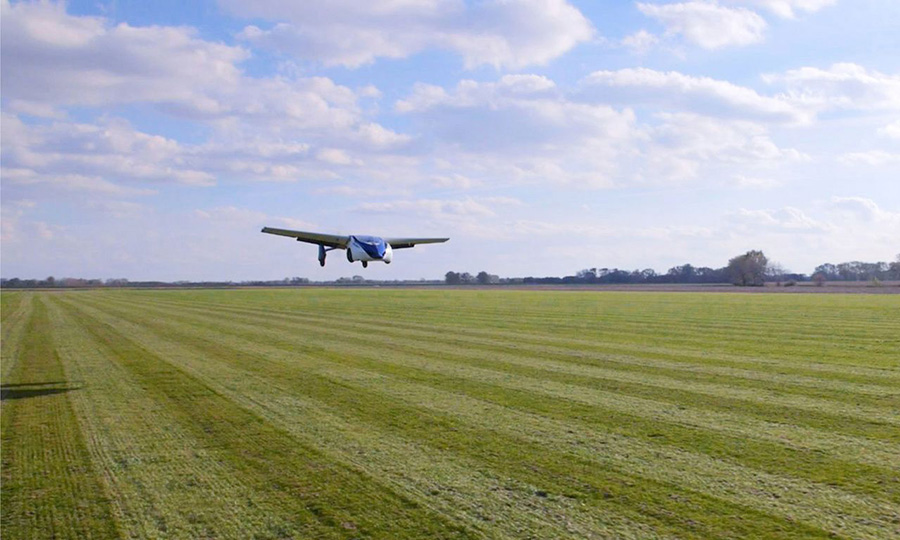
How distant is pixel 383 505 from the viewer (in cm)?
935

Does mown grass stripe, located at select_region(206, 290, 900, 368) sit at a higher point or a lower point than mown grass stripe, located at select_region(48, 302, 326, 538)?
higher

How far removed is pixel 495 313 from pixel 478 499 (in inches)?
1546

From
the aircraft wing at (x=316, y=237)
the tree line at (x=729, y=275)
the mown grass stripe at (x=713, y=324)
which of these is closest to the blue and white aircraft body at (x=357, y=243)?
the aircraft wing at (x=316, y=237)

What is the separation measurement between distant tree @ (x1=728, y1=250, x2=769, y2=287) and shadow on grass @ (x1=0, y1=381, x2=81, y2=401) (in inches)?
5022

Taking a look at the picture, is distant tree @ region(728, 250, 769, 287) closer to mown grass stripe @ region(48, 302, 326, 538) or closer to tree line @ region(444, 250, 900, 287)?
tree line @ region(444, 250, 900, 287)

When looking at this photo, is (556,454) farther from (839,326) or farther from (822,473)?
(839,326)

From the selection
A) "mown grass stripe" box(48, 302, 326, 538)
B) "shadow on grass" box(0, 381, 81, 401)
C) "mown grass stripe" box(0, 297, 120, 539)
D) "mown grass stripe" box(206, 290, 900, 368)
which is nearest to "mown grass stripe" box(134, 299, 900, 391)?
"mown grass stripe" box(206, 290, 900, 368)

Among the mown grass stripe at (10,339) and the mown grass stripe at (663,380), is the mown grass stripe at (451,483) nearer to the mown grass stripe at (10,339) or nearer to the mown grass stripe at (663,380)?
the mown grass stripe at (663,380)

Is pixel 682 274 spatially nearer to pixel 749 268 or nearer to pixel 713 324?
pixel 749 268

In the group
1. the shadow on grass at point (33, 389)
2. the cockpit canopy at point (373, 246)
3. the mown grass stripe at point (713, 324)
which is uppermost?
the cockpit canopy at point (373, 246)

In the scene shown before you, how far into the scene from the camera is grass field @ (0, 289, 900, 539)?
Result: 880 centimetres

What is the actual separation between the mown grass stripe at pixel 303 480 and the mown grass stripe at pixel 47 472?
2.01 m

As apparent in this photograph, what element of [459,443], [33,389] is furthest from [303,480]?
[33,389]

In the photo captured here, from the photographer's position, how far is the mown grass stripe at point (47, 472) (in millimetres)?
8875
